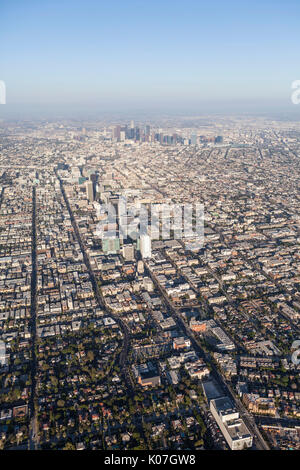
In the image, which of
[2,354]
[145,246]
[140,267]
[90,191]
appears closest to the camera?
[2,354]

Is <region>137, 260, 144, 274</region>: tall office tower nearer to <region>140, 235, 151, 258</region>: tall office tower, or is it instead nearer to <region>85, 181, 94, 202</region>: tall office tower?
<region>140, 235, 151, 258</region>: tall office tower

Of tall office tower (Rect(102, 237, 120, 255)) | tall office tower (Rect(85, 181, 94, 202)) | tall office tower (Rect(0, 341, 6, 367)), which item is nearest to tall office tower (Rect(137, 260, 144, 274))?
tall office tower (Rect(102, 237, 120, 255))

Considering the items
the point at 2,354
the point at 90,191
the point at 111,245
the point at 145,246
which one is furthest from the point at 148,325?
the point at 90,191

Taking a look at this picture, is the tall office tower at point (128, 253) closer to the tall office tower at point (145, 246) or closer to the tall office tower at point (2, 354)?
the tall office tower at point (145, 246)

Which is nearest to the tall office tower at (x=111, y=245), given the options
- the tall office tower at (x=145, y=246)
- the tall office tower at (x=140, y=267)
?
the tall office tower at (x=145, y=246)

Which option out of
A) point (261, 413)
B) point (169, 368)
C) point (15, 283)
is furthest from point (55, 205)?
point (261, 413)

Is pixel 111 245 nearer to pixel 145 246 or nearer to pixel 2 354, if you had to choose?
pixel 145 246

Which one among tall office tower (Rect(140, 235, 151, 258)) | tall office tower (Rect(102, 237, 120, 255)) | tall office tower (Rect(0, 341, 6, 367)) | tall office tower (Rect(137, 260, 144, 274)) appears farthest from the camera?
tall office tower (Rect(102, 237, 120, 255))
